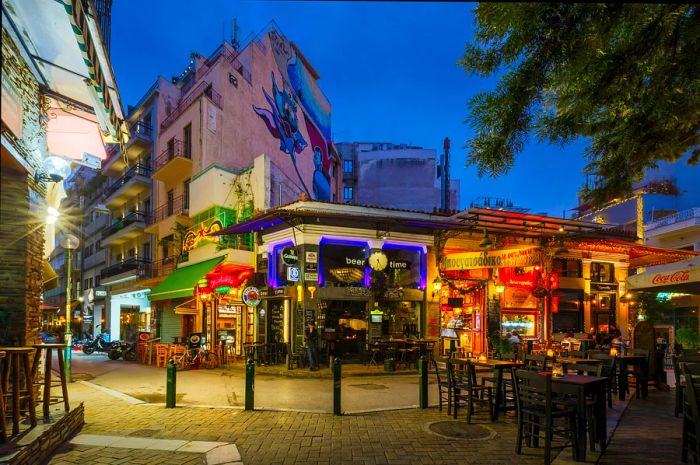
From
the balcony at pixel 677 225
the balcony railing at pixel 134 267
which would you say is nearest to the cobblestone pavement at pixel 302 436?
the balcony railing at pixel 134 267

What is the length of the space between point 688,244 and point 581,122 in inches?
1083

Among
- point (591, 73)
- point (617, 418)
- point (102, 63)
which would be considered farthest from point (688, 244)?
point (102, 63)

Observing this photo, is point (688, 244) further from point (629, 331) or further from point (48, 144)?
point (48, 144)

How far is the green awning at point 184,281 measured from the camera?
1906 cm

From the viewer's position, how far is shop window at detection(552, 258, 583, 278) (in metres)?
21.6

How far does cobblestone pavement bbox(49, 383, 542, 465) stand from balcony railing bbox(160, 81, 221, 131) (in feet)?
55.1

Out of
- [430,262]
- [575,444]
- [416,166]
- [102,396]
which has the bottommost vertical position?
[102,396]

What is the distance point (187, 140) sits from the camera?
24.2m

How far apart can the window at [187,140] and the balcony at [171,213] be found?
2.42m

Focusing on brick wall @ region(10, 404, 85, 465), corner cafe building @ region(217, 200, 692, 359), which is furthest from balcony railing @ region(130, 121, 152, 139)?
brick wall @ region(10, 404, 85, 465)

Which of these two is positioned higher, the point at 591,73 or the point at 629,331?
the point at 591,73

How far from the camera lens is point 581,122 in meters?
5.03

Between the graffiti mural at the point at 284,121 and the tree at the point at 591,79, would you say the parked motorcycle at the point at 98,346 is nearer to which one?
the graffiti mural at the point at 284,121

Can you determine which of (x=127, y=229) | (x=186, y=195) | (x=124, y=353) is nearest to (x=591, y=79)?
(x=124, y=353)
